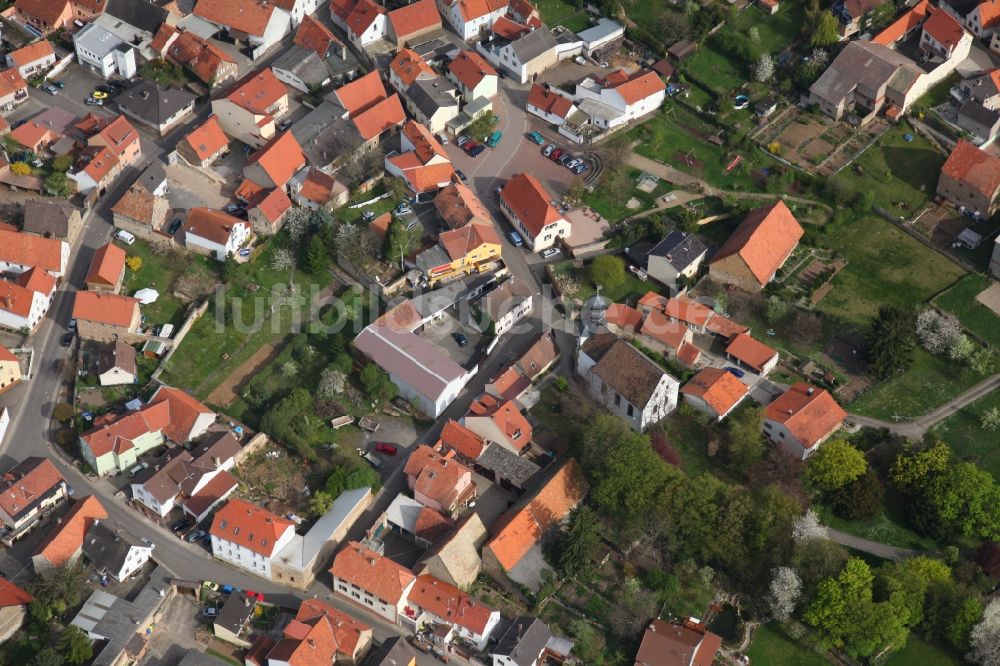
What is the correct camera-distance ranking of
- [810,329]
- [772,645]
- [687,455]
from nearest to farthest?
[772,645] → [687,455] → [810,329]

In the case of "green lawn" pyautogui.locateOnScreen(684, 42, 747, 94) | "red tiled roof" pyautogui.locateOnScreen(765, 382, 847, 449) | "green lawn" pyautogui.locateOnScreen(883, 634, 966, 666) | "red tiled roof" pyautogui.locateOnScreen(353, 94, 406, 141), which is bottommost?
"green lawn" pyautogui.locateOnScreen(883, 634, 966, 666)

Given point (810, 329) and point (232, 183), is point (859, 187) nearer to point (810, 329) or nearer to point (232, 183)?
point (810, 329)

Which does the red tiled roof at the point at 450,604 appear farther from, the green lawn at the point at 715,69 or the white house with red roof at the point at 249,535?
the green lawn at the point at 715,69

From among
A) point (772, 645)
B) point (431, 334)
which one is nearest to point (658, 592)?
point (772, 645)

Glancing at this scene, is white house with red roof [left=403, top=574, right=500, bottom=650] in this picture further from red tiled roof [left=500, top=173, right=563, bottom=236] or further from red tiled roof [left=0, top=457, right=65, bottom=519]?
red tiled roof [left=500, top=173, right=563, bottom=236]

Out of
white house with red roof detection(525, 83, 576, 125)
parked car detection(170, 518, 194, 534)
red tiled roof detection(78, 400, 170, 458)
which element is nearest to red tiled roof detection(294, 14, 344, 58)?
white house with red roof detection(525, 83, 576, 125)

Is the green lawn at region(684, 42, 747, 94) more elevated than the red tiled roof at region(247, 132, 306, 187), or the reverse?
the red tiled roof at region(247, 132, 306, 187)

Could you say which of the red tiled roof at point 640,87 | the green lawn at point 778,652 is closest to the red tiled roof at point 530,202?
the red tiled roof at point 640,87
